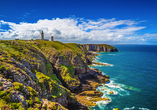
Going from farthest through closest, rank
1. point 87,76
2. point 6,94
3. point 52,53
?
point 87,76 < point 52,53 < point 6,94

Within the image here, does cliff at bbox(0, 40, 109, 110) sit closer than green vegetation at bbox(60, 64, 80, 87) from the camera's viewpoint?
Yes

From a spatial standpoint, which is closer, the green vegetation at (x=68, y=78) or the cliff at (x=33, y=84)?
the cliff at (x=33, y=84)

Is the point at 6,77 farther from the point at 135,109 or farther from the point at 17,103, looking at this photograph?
the point at 135,109

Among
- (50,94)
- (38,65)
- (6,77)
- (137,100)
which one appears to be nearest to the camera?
(6,77)

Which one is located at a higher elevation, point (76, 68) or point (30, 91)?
point (30, 91)

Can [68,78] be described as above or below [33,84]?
below

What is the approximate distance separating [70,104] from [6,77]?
20.8 m

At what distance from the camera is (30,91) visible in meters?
16.4

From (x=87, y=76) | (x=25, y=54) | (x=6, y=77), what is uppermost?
(x=25, y=54)

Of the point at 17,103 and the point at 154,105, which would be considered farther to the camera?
the point at 154,105

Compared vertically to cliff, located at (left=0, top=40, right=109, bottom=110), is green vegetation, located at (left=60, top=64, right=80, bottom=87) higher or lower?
lower

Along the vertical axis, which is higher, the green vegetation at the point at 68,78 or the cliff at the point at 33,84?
the cliff at the point at 33,84

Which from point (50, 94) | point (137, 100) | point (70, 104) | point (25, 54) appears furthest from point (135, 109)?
point (25, 54)

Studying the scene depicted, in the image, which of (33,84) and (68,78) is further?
(68,78)
